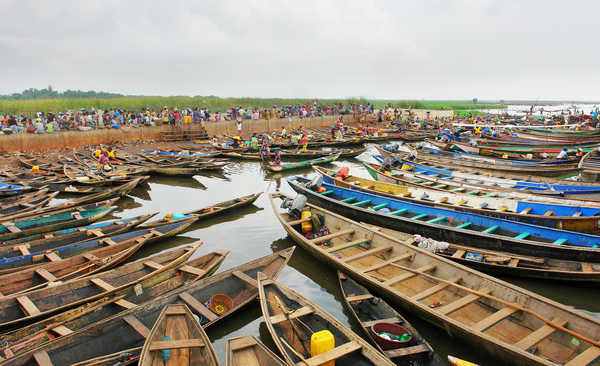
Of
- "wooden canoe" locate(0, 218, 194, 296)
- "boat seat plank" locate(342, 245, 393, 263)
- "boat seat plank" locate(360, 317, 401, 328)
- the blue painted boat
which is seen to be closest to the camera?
"boat seat plank" locate(360, 317, 401, 328)

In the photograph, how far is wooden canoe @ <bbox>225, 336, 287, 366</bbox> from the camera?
4596 millimetres

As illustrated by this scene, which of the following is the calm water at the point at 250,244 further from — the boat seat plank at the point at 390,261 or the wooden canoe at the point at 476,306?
the boat seat plank at the point at 390,261

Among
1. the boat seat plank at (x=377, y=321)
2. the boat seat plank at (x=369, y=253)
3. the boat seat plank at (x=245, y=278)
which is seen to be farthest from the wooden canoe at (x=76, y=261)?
the boat seat plank at (x=377, y=321)

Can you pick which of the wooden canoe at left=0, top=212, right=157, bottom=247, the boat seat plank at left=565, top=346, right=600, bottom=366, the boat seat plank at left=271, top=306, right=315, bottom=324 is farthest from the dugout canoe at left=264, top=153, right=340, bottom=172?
the boat seat plank at left=565, top=346, right=600, bottom=366

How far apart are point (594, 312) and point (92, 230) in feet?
39.6

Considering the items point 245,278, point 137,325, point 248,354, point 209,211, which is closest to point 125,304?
point 137,325

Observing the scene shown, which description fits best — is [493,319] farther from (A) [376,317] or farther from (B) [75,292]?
(B) [75,292]

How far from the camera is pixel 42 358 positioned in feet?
15.2

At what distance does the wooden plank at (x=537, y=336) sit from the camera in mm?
4961

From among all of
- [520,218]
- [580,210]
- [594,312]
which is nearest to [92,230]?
[520,218]

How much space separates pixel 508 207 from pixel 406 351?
675cm

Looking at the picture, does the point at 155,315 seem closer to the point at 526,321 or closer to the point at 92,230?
the point at 92,230

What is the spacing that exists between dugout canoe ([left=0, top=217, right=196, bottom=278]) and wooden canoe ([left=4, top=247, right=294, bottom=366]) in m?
3.14

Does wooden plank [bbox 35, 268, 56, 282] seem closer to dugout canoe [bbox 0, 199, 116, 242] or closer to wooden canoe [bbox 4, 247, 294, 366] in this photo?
wooden canoe [bbox 4, 247, 294, 366]
